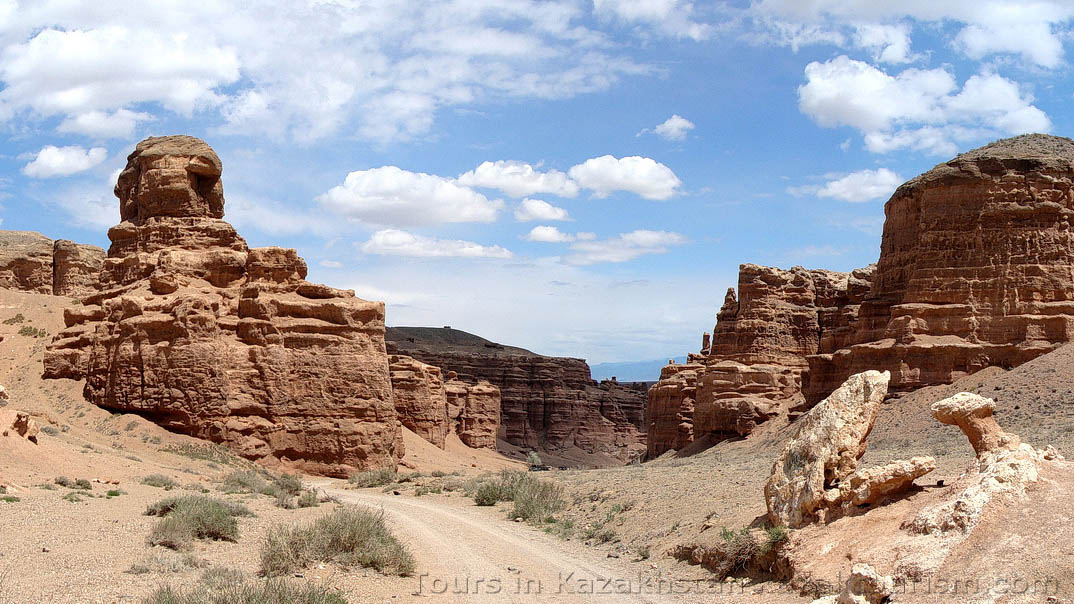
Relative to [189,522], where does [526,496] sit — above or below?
below

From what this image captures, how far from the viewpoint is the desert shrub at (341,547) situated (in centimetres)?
1142

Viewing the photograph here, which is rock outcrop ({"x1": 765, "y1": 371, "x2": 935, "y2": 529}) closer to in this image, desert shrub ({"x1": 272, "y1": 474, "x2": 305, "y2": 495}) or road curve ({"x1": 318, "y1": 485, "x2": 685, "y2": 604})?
road curve ({"x1": 318, "y1": 485, "x2": 685, "y2": 604})

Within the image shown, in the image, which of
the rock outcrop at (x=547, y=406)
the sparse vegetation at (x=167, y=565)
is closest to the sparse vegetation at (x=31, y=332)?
the sparse vegetation at (x=167, y=565)

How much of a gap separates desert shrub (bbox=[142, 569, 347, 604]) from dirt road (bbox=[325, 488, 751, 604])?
1755 millimetres

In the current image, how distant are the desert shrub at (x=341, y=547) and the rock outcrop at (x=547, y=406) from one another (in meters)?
68.8

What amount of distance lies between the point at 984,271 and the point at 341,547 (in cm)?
2539

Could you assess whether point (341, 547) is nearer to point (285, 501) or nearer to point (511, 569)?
point (511, 569)

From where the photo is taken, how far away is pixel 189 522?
12.8 meters

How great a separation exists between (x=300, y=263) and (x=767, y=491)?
20.6m

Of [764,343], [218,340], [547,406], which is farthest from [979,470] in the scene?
[547,406]

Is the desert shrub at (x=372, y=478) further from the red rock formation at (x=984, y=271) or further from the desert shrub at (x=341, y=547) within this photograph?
the red rock formation at (x=984, y=271)

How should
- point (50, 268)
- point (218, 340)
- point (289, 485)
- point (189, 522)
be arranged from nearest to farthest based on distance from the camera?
point (189, 522) → point (289, 485) → point (218, 340) → point (50, 268)

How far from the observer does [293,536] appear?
39.3 feet

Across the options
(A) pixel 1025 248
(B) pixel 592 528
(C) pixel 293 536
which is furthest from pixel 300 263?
(A) pixel 1025 248
